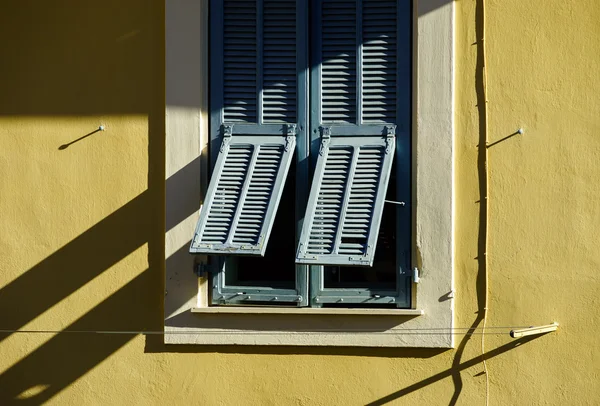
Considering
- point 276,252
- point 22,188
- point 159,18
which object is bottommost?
point 276,252

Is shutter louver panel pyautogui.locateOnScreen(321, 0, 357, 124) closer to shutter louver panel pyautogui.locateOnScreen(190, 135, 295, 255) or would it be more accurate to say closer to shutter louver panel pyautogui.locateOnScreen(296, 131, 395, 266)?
shutter louver panel pyautogui.locateOnScreen(296, 131, 395, 266)

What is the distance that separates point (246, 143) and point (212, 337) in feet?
4.32

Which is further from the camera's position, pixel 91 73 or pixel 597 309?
pixel 91 73

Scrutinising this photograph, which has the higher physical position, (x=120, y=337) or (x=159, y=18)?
(x=159, y=18)

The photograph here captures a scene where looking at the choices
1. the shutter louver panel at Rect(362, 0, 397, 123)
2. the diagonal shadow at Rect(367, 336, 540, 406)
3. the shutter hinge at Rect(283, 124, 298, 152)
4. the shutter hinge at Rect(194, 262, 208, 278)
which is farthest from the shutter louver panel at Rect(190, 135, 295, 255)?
the diagonal shadow at Rect(367, 336, 540, 406)

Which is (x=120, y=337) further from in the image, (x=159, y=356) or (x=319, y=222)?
(x=319, y=222)

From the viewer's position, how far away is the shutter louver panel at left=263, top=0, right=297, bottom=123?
21.4ft

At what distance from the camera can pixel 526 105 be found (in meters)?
6.28

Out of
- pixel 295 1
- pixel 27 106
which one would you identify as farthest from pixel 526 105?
pixel 27 106

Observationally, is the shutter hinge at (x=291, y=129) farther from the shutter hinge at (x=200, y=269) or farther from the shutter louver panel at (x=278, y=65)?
the shutter hinge at (x=200, y=269)

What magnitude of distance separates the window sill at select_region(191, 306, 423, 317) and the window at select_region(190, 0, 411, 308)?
0.07 m

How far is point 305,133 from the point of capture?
21.3 ft

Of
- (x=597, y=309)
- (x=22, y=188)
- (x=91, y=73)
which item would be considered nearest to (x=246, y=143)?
(x=91, y=73)

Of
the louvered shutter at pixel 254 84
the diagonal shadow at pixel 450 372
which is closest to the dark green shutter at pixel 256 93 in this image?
the louvered shutter at pixel 254 84
